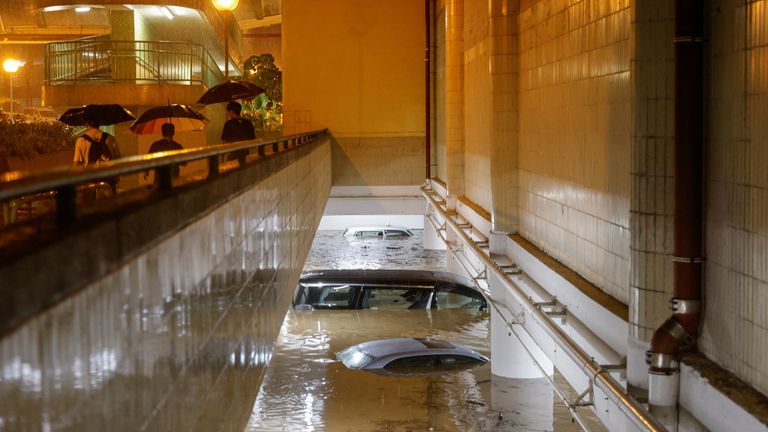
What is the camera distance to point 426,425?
1368cm

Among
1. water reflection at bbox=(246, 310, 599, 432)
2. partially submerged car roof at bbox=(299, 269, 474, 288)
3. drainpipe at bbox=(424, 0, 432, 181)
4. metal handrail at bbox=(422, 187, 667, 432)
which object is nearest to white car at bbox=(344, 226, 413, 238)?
drainpipe at bbox=(424, 0, 432, 181)

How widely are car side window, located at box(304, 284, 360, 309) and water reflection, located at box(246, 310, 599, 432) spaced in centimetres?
250

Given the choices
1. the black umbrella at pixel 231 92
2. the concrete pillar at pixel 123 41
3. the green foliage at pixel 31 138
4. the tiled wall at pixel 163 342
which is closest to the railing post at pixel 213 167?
the tiled wall at pixel 163 342

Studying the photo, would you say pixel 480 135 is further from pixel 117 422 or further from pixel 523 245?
pixel 117 422

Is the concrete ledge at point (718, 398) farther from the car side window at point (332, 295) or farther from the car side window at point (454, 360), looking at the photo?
the car side window at point (332, 295)

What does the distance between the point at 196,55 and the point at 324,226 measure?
11691mm

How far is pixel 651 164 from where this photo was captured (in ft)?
21.3

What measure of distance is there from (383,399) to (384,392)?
35cm

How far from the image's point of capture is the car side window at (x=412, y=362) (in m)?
16.1

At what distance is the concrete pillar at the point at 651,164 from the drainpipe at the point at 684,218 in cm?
36

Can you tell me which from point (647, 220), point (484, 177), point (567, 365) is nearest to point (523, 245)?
point (567, 365)

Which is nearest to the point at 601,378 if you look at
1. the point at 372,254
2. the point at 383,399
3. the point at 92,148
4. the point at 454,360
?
the point at 92,148

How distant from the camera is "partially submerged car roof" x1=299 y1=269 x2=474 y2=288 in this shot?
21719mm

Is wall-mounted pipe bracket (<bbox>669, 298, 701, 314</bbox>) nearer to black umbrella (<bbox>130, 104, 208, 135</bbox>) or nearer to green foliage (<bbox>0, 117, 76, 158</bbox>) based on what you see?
black umbrella (<bbox>130, 104, 208, 135</bbox>)
